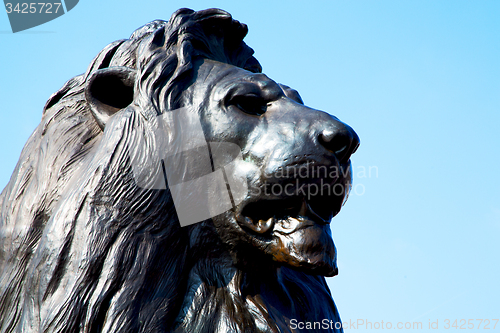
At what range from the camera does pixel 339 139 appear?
2.59 m

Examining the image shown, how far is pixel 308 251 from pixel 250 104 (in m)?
0.70

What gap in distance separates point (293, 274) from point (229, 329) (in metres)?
0.56

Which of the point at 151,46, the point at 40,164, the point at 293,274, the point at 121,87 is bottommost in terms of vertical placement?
the point at 293,274

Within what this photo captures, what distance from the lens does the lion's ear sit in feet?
9.18

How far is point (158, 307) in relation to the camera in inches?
97.4

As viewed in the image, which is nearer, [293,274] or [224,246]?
[224,246]

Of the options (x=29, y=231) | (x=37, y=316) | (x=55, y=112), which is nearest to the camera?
(x=37, y=316)

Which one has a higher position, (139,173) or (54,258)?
(139,173)

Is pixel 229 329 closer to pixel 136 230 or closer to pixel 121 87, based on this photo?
pixel 136 230

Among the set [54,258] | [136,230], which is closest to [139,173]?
[136,230]

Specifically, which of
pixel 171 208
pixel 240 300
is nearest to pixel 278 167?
pixel 171 208

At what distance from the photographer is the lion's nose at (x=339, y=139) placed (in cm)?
257

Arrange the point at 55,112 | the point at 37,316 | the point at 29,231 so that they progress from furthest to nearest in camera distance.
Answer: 1. the point at 55,112
2. the point at 29,231
3. the point at 37,316

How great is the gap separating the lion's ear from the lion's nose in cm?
91
